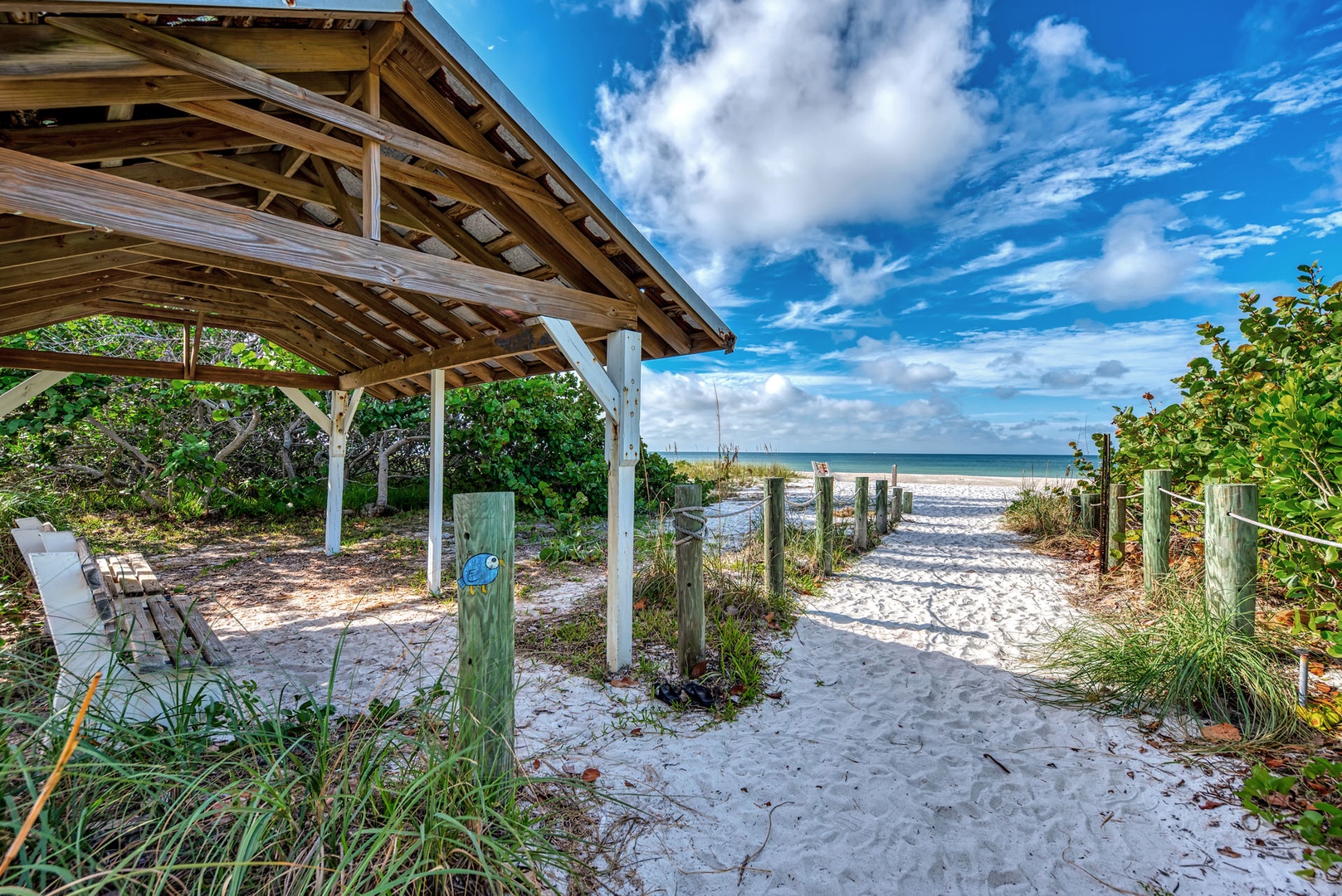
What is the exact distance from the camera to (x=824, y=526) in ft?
25.1

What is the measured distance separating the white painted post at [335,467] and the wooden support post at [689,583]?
20.5 feet

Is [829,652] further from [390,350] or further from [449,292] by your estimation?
[390,350]

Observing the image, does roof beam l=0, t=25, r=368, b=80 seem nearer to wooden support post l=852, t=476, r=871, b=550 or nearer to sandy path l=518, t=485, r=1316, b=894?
sandy path l=518, t=485, r=1316, b=894

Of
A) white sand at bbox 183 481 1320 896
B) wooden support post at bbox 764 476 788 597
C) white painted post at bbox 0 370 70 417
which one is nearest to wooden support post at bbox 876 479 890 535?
white sand at bbox 183 481 1320 896

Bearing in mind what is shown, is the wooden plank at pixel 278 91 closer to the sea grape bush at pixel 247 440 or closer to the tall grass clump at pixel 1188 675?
the tall grass clump at pixel 1188 675

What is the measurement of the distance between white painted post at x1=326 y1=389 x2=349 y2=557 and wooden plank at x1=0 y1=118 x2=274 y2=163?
493cm

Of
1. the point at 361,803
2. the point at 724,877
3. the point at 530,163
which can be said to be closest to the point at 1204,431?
the point at 724,877

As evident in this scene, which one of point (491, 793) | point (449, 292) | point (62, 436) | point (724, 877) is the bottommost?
point (724, 877)

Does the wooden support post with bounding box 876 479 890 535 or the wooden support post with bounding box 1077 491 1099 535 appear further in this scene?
the wooden support post with bounding box 876 479 890 535

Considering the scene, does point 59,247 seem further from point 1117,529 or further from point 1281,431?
point 1117,529

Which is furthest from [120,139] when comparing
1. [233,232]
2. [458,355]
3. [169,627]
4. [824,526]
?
[824,526]

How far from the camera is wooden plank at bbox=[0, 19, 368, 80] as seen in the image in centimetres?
243

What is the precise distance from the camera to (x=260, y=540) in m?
9.35

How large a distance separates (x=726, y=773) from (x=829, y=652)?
1998 mm
